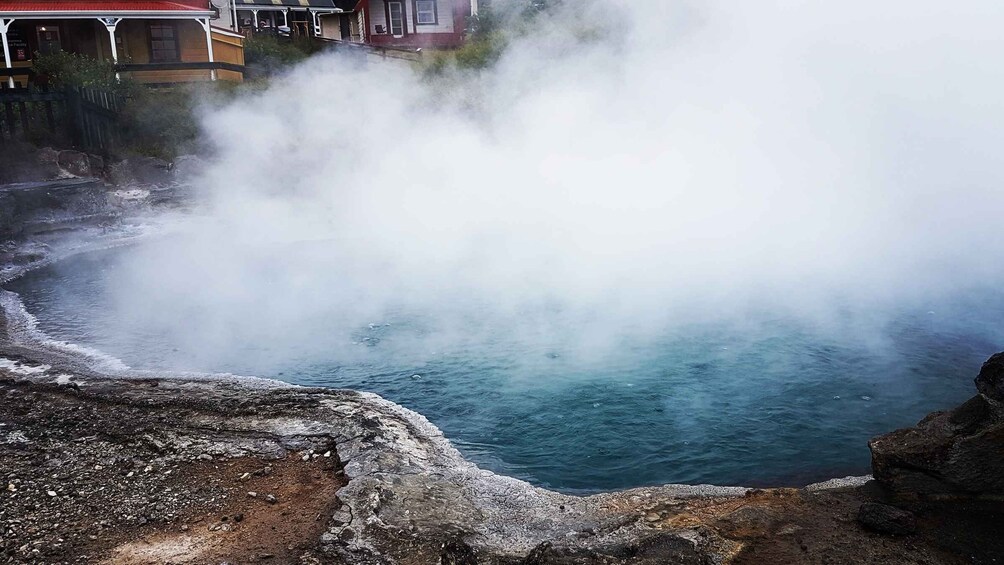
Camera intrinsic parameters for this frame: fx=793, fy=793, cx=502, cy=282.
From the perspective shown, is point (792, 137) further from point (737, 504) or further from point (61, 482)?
point (61, 482)

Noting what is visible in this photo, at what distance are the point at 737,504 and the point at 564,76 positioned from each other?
29.8 ft

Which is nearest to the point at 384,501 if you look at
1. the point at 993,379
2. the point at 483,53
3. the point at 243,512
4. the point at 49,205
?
the point at 243,512

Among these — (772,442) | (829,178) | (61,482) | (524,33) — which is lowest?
(772,442)

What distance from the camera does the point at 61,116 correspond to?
13.5m

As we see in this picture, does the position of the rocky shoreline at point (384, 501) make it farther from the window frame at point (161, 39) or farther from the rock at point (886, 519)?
the window frame at point (161, 39)

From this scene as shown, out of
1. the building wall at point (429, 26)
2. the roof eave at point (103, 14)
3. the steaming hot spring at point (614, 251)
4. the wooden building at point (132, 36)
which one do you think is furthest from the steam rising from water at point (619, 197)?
the building wall at point (429, 26)

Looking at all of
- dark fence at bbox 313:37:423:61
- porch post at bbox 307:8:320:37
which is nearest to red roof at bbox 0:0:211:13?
dark fence at bbox 313:37:423:61

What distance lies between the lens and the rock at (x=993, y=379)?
3.85 metres

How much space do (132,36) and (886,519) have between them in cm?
1961

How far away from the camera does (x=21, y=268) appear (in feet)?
33.6

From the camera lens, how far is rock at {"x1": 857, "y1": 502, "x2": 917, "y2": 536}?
3680 mm

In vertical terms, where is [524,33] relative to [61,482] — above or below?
above

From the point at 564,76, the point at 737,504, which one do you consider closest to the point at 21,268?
the point at 564,76

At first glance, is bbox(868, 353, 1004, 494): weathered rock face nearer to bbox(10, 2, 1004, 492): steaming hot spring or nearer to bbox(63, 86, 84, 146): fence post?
bbox(10, 2, 1004, 492): steaming hot spring
